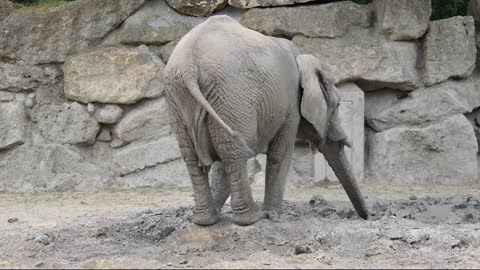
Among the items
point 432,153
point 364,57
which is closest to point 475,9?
point 364,57

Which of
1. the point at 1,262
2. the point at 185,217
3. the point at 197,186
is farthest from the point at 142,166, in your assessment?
the point at 1,262

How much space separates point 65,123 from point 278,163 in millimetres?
4033

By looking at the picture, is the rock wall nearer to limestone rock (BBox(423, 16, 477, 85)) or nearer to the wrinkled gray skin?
limestone rock (BBox(423, 16, 477, 85))

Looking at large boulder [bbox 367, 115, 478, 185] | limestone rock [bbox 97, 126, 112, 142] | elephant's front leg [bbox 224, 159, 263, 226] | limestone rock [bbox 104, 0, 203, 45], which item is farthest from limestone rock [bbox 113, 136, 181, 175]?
elephant's front leg [bbox 224, 159, 263, 226]

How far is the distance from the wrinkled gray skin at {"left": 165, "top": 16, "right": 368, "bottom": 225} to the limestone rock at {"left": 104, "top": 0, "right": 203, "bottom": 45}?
3606 millimetres

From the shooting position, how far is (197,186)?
18.5 feet

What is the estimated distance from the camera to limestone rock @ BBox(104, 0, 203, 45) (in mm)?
9523

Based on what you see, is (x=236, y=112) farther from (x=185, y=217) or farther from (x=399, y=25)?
(x=399, y=25)

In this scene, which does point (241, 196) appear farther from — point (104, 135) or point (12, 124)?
point (12, 124)

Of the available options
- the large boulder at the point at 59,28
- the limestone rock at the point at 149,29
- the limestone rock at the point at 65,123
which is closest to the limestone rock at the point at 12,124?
the limestone rock at the point at 65,123

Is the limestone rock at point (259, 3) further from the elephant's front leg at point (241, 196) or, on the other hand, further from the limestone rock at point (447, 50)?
the elephant's front leg at point (241, 196)

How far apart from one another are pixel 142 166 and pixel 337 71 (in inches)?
101

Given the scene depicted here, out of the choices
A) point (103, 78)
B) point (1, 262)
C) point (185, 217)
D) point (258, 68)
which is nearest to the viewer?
point (1, 262)

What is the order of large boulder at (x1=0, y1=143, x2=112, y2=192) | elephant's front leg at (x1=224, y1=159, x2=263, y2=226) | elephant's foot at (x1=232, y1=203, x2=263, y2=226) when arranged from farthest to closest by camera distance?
large boulder at (x1=0, y1=143, x2=112, y2=192) < elephant's foot at (x1=232, y1=203, x2=263, y2=226) < elephant's front leg at (x1=224, y1=159, x2=263, y2=226)
